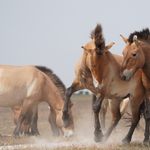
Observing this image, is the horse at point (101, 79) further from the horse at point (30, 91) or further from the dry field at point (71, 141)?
the horse at point (30, 91)

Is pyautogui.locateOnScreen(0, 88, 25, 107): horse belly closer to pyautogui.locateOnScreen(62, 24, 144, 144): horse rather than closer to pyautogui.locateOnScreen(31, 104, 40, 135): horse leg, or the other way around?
pyautogui.locateOnScreen(31, 104, 40, 135): horse leg

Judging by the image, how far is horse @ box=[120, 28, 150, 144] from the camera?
18.4 ft

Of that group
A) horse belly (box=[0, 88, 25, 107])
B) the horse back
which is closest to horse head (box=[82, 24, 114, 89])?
the horse back

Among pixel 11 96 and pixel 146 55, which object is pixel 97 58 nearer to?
pixel 146 55

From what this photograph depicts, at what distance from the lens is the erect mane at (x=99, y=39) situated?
5481 millimetres

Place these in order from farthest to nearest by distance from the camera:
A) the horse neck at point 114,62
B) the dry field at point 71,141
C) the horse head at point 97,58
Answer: the horse neck at point 114,62 → the dry field at point 71,141 → the horse head at point 97,58

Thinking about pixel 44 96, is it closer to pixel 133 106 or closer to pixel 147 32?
pixel 133 106

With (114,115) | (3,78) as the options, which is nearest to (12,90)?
(3,78)

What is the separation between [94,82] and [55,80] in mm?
3870

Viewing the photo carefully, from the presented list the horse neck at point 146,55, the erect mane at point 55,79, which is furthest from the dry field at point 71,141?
the horse neck at point 146,55

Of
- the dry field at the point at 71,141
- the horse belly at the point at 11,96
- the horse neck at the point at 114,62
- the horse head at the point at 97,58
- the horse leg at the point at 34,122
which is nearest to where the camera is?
the horse head at the point at 97,58

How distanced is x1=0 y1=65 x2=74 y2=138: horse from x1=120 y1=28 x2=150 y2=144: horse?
325 cm

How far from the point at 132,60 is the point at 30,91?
3907mm

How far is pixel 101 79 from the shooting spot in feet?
18.0
